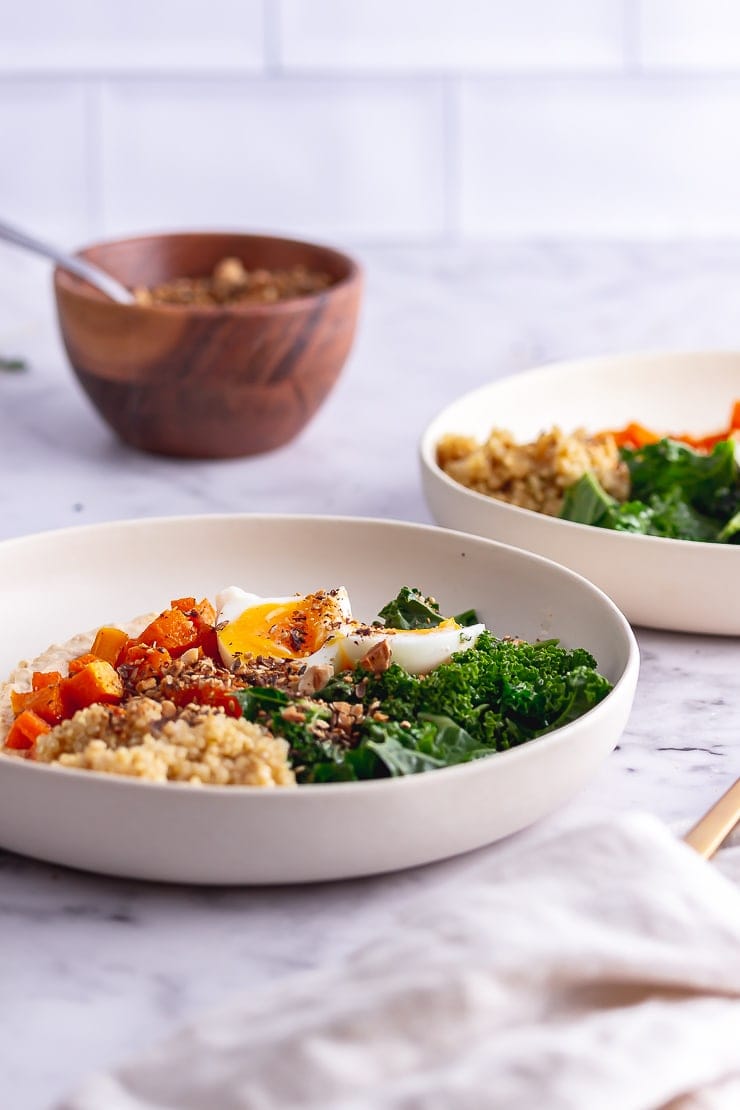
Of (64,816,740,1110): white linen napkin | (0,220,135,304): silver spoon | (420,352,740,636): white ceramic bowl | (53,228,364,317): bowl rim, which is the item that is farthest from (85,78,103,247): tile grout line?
(64,816,740,1110): white linen napkin

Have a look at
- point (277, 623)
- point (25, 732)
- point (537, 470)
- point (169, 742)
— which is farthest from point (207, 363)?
point (169, 742)

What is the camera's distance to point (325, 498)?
2805mm

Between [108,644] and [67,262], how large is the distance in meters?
1.26

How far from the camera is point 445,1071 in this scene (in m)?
1.17

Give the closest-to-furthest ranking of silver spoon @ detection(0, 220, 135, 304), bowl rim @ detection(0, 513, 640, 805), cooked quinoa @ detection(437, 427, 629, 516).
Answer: bowl rim @ detection(0, 513, 640, 805)
cooked quinoa @ detection(437, 427, 629, 516)
silver spoon @ detection(0, 220, 135, 304)

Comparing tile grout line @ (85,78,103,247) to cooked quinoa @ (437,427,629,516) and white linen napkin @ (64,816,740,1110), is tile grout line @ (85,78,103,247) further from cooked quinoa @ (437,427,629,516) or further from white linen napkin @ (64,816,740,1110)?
white linen napkin @ (64,816,740,1110)

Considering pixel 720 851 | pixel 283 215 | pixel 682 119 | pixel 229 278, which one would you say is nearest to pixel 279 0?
pixel 283 215

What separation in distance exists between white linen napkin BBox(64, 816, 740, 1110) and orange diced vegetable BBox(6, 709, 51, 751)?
1.63 ft

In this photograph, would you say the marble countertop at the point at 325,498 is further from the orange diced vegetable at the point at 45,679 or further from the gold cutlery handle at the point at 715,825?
the orange diced vegetable at the point at 45,679

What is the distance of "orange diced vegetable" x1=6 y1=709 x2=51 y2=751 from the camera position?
167 centimetres

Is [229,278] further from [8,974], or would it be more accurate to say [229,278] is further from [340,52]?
[340,52]

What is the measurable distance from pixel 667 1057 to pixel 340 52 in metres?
4.76

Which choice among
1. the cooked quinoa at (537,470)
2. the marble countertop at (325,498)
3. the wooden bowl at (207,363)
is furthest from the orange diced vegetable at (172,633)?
the wooden bowl at (207,363)

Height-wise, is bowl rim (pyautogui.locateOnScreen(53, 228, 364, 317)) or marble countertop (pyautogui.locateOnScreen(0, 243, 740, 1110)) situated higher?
bowl rim (pyautogui.locateOnScreen(53, 228, 364, 317))
